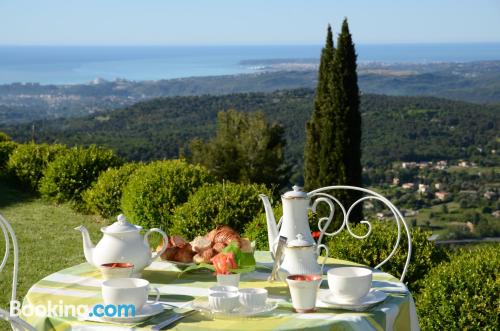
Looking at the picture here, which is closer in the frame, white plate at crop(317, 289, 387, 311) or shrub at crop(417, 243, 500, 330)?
white plate at crop(317, 289, 387, 311)

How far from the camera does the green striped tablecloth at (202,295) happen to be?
7.09ft

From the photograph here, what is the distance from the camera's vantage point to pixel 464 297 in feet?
12.0

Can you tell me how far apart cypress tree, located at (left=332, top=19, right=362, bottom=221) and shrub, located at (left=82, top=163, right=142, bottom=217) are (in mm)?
5455

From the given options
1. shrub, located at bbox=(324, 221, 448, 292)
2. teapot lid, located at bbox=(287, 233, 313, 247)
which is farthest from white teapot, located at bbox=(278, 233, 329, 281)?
shrub, located at bbox=(324, 221, 448, 292)

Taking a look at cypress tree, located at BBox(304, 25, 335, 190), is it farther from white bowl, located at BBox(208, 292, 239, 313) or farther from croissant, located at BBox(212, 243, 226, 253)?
white bowl, located at BBox(208, 292, 239, 313)

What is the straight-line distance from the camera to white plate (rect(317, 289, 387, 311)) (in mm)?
2309

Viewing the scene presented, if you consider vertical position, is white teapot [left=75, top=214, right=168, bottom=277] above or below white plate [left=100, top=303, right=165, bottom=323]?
above

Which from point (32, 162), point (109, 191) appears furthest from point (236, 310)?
point (32, 162)

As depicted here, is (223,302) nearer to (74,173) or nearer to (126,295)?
(126,295)

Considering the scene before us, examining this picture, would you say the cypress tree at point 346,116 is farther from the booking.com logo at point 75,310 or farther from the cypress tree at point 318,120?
the booking.com logo at point 75,310

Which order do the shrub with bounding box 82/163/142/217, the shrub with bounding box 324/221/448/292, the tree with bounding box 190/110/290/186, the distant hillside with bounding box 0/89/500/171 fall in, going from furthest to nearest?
the distant hillside with bounding box 0/89/500/171 < the tree with bounding box 190/110/290/186 < the shrub with bounding box 82/163/142/217 < the shrub with bounding box 324/221/448/292

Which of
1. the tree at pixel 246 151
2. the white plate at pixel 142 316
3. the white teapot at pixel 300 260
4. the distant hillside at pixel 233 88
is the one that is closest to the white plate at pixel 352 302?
the white teapot at pixel 300 260

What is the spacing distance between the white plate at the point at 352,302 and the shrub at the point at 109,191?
5.66 metres

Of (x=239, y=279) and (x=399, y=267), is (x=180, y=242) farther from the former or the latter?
(x=399, y=267)
